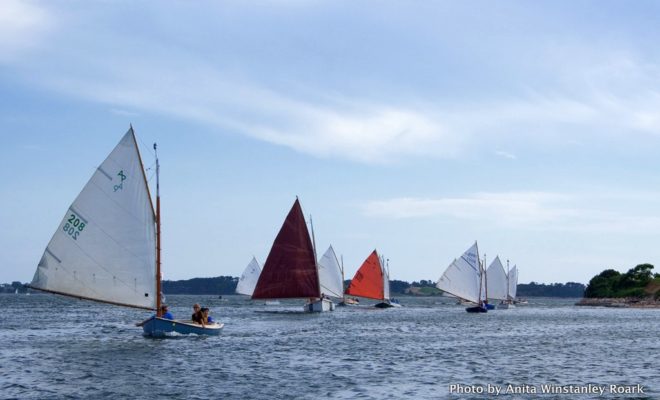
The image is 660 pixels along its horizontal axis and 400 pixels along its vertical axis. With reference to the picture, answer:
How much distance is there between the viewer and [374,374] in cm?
3769

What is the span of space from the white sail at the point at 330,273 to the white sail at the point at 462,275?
1574 centimetres

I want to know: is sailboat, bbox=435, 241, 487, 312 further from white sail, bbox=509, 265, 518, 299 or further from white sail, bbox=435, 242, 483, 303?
white sail, bbox=509, 265, 518, 299

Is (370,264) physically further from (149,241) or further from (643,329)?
(149,241)

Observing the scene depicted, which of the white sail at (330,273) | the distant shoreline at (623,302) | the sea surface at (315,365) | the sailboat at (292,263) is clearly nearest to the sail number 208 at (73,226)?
the sea surface at (315,365)

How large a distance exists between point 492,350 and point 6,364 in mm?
28499

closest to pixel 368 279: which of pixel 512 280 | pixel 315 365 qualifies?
pixel 512 280

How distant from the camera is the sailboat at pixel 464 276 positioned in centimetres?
12425

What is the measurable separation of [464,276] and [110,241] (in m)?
83.6

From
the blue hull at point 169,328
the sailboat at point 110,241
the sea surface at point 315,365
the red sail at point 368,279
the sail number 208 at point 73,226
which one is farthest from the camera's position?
the red sail at point 368,279

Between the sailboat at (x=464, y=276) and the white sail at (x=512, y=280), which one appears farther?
the white sail at (x=512, y=280)

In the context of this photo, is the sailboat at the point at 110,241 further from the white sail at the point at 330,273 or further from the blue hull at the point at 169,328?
the white sail at the point at 330,273

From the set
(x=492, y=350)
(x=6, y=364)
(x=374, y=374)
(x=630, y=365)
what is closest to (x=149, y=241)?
(x=6, y=364)

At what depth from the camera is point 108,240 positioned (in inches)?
1905

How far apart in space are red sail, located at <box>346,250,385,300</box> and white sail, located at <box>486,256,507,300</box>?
2721cm
